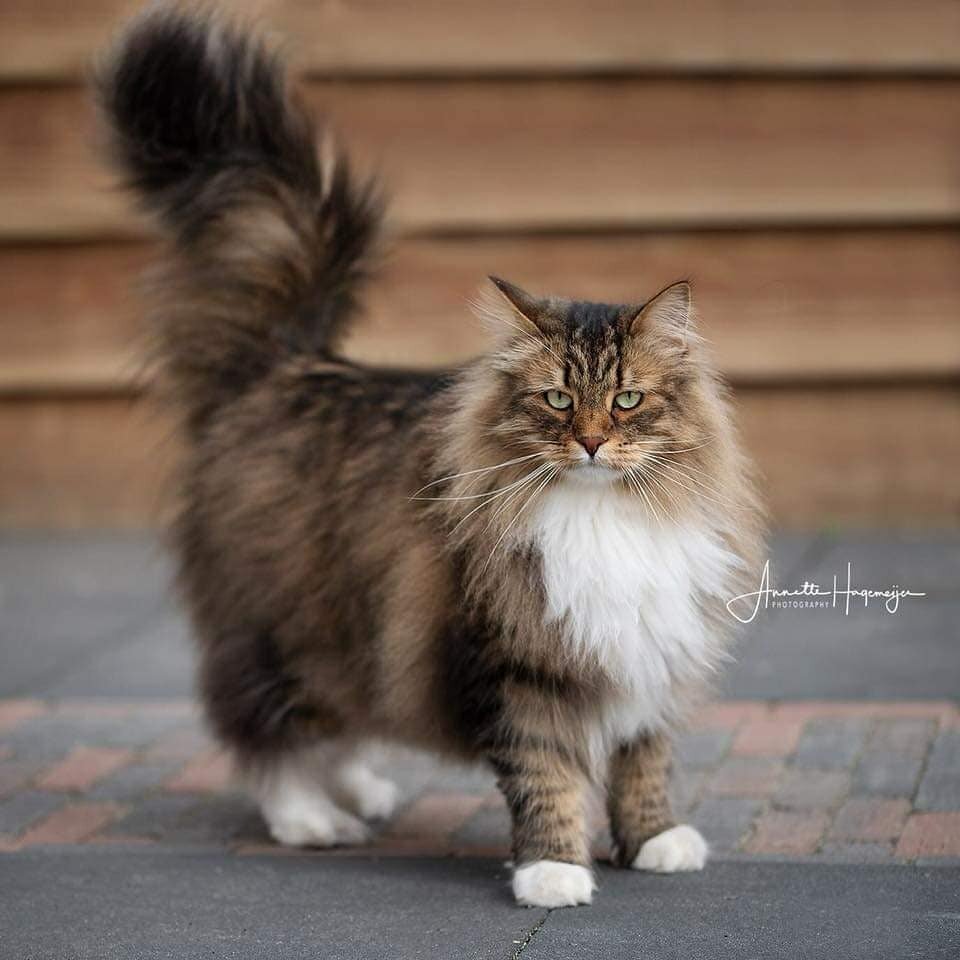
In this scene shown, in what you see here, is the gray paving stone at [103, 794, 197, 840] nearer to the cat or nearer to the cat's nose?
the cat

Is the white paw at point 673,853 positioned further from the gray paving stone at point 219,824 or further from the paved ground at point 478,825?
the gray paving stone at point 219,824

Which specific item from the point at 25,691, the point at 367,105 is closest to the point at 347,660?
the point at 25,691

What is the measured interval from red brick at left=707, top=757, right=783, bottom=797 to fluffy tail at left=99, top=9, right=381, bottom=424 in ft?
4.98

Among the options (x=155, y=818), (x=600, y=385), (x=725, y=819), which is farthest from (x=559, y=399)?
(x=155, y=818)

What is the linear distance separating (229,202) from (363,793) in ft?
5.13

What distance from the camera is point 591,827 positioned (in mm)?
4176

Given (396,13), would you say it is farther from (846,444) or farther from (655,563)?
(655,563)

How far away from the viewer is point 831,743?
460 cm

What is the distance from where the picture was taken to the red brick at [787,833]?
3947 millimetres

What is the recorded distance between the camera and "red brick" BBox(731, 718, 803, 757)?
4594 mm

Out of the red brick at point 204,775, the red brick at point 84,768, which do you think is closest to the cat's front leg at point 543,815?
the red brick at point 204,775

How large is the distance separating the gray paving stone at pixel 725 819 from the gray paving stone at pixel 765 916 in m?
0.16

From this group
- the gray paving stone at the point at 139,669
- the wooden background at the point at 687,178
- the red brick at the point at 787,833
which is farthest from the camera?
the wooden background at the point at 687,178

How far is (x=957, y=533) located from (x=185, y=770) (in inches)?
132
